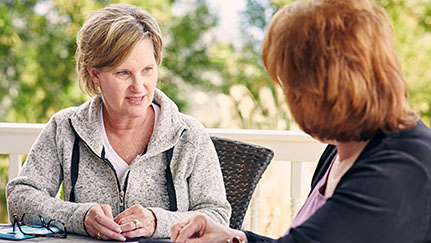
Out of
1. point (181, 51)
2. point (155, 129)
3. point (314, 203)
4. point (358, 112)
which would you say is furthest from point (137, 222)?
point (181, 51)

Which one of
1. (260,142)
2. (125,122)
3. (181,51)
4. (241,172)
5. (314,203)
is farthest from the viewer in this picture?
(181,51)

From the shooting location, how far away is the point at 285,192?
190 inches

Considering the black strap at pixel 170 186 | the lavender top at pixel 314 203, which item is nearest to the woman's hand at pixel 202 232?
the lavender top at pixel 314 203

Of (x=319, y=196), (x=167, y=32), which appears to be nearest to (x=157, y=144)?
(x=319, y=196)

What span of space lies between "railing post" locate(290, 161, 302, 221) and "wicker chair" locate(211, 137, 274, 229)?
21.8 inches

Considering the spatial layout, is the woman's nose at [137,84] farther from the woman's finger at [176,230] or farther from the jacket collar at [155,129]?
the woman's finger at [176,230]

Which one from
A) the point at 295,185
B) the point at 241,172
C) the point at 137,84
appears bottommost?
the point at 295,185

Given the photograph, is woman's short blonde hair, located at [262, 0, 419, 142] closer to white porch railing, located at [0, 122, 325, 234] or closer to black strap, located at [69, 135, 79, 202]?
black strap, located at [69, 135, 79, 202]

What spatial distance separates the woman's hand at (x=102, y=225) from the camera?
1.80 metres

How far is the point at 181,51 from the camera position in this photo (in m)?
7.80

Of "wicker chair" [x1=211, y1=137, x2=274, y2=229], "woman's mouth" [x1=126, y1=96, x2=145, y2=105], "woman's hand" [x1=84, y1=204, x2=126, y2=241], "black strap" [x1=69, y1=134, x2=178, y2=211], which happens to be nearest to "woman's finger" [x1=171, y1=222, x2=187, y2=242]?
"woman's hand" [x1=84, y1=204, x2=126, y2=241]

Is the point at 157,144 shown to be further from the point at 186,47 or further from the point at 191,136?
the point at 186,47

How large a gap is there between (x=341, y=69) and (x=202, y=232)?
0.61 meters

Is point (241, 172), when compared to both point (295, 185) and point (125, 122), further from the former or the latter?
point (295, 185)
